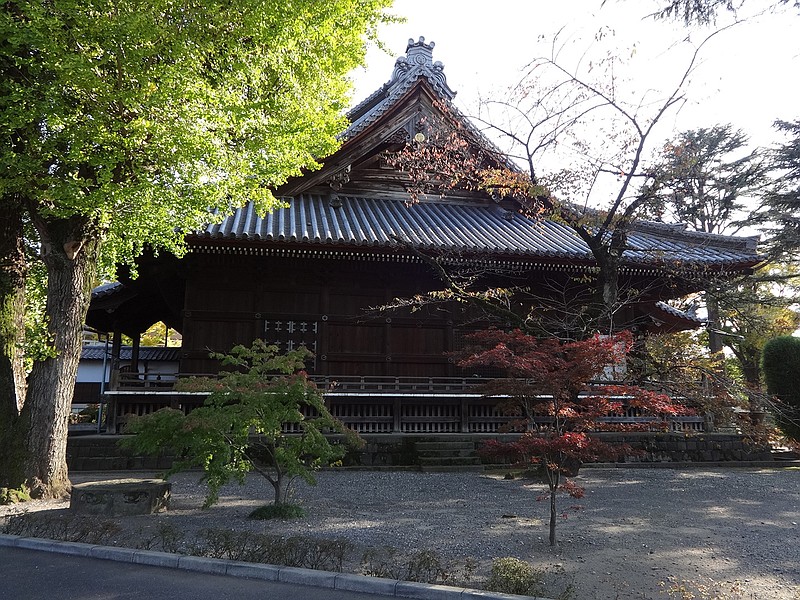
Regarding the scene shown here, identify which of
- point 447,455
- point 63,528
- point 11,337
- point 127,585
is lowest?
point 127,585

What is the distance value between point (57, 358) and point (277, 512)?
3988 millimetres

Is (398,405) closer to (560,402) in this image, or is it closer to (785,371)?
(560,402)

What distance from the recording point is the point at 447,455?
1114cm

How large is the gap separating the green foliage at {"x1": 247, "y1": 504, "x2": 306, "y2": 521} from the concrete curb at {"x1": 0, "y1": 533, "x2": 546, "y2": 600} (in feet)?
5.69

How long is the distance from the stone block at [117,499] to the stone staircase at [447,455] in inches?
207

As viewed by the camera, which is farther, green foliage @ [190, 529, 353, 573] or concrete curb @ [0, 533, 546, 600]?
green foliage @ [190, 529, 353, 573]

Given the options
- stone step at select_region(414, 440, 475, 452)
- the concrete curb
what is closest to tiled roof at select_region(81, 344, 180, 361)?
stone step at select_region(414, 440, 475, 452)

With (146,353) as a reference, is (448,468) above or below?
below

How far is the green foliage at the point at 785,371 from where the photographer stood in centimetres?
1305

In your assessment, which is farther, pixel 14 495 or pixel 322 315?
pixel 322 315

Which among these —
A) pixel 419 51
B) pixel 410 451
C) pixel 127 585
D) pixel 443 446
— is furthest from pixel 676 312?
pixel 127 585

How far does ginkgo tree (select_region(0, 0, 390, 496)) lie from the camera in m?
6.97

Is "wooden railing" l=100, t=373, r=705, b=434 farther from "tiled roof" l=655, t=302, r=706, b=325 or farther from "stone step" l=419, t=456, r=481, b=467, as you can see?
"tiled roof" l=655, t=302, r=706, b=325

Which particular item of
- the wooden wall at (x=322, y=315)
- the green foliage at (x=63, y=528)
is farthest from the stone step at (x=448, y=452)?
the green foliage at (x=63, y=528)
